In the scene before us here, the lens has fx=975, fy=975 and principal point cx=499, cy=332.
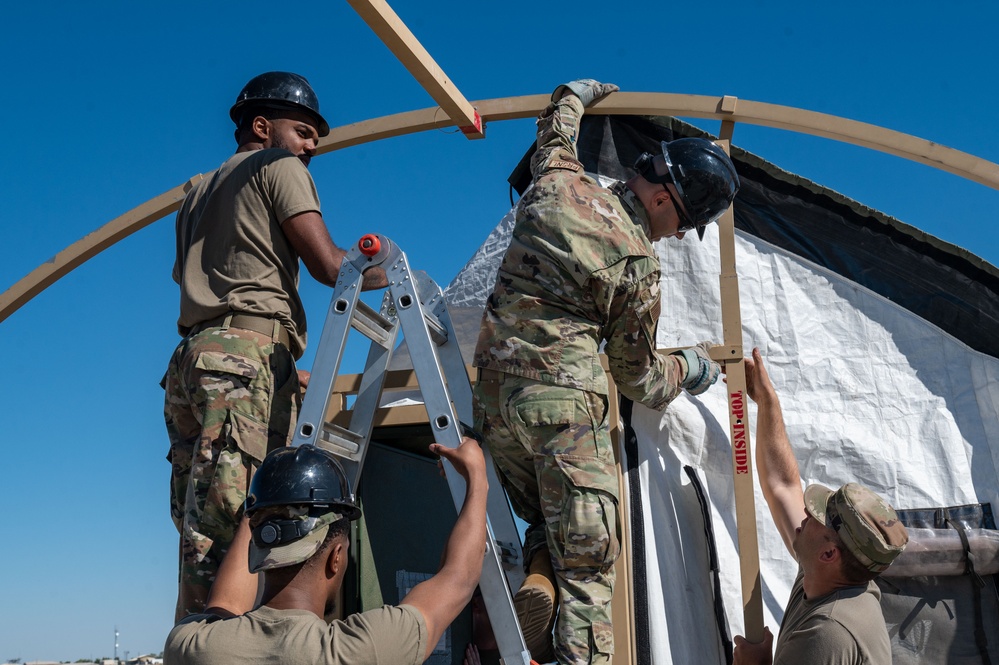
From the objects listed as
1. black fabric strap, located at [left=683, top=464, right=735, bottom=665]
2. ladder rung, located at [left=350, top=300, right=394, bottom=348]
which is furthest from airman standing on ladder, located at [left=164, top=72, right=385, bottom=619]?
black fabric strap, located at [left=683, top=464, right=735, bottom=665]

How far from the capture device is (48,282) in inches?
227

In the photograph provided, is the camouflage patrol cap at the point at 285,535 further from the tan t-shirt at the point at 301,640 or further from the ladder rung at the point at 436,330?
the ladder rung at the point at 436,330

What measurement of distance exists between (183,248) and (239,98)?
618 mm

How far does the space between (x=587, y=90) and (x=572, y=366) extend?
1.75 meters

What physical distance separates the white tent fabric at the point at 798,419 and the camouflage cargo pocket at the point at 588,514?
103 cm

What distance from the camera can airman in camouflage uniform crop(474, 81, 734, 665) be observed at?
313cm

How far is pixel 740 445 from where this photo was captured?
4008mm

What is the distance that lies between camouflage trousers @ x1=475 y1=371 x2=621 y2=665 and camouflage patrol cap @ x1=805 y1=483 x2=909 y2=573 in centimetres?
72

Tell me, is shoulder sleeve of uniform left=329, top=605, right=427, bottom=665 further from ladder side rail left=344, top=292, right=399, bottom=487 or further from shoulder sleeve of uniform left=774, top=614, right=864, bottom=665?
shoulder sleeve of uniform left=774, top=614, right=864, bottom=665

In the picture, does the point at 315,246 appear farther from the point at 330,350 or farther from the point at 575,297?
the point at 575,297

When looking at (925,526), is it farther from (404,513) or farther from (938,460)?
(404,513)

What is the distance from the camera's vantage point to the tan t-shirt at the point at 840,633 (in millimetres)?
2910

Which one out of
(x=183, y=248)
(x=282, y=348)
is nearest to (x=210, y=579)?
(x=282, y=348)

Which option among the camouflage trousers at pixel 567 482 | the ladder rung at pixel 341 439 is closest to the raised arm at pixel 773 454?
the camouflage trousers at pixel 567 482
